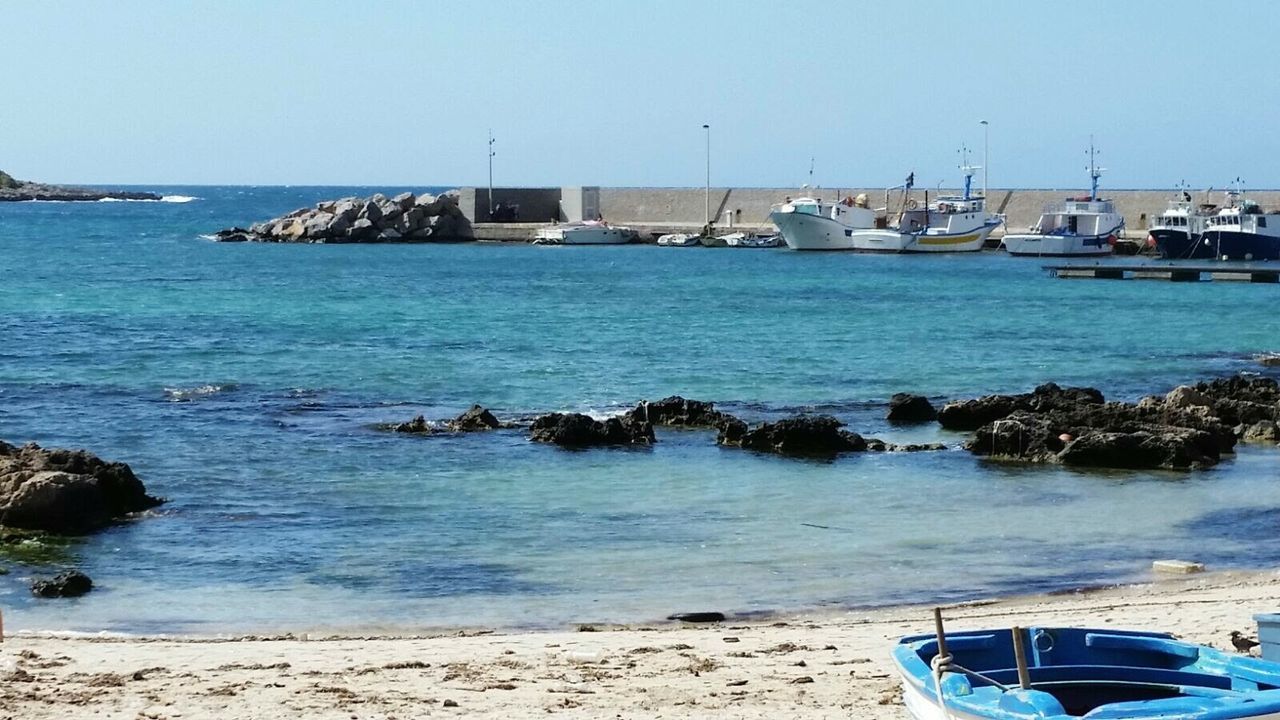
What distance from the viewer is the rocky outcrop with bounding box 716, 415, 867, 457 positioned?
2391 centimetres

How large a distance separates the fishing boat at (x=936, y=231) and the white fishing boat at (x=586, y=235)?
51.0 feet

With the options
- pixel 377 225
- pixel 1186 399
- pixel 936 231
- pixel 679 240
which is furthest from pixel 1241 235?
pixel 1186 399

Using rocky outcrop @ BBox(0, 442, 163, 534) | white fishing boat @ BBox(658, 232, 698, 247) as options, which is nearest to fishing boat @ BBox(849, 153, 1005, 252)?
white fishing boat @ BBox(658, 232, 698, 247)

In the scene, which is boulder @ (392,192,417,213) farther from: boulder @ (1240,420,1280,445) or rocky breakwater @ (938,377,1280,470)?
boulder @ (1240,420,1280,445)

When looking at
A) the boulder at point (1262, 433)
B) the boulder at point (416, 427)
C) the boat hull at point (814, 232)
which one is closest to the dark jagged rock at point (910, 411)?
the boulder at point (1262, 433)

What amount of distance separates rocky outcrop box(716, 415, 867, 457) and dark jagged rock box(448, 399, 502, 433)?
3701mm

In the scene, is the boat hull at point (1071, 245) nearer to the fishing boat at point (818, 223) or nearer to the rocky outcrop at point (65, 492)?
the fishing boat at point (818, 223)

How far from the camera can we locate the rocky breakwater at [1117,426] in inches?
890

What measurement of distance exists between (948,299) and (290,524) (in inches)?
1608

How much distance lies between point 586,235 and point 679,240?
577cm

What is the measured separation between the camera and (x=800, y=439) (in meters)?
24.0

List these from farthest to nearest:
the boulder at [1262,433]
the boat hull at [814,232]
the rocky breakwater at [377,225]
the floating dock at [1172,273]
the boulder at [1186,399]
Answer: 1. the rocky breakwater at [377,225]
2. the boat hull at [814,232]
3. the floating dock at [1172,273]
4. the boulder at [1186,399]
5. the boulder at [1262,433]

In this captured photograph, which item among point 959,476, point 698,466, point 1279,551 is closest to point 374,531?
point 698,466

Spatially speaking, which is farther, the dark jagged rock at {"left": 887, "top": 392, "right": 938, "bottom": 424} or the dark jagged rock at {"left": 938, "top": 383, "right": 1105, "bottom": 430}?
the dark jagged rock at {"left": 887, "top": 392, "right": 938, "bottom": 424}
